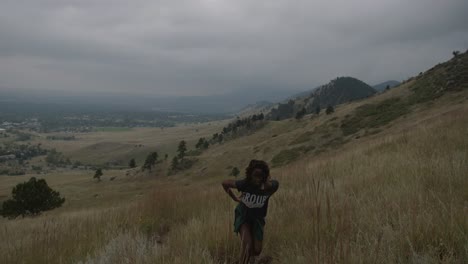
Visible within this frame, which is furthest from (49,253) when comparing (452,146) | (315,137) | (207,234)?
(315,137)

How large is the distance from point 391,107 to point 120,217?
2324 inches

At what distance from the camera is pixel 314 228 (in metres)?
3.58

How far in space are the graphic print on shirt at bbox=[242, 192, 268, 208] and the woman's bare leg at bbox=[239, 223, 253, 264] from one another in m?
0.22

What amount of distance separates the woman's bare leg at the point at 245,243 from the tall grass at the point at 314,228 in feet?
0.56

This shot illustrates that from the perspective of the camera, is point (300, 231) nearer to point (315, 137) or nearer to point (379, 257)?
point (379, 257)

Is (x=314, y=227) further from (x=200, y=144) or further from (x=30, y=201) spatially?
(x=200, y=144)

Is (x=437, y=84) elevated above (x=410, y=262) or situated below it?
above

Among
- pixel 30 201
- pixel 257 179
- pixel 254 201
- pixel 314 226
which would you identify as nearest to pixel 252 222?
pixel 254 201

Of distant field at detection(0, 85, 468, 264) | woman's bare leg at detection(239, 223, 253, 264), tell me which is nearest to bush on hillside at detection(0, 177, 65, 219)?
distant field at detection(0, 85, 468, 264)

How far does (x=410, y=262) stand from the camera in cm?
292

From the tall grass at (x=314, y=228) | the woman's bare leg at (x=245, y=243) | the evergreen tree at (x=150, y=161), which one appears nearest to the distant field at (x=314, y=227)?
the tall grass at (x=314, y=228)

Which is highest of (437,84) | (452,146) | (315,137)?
(437,84)

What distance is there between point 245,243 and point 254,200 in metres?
0.45

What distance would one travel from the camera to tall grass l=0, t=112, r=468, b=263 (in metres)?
3.07
